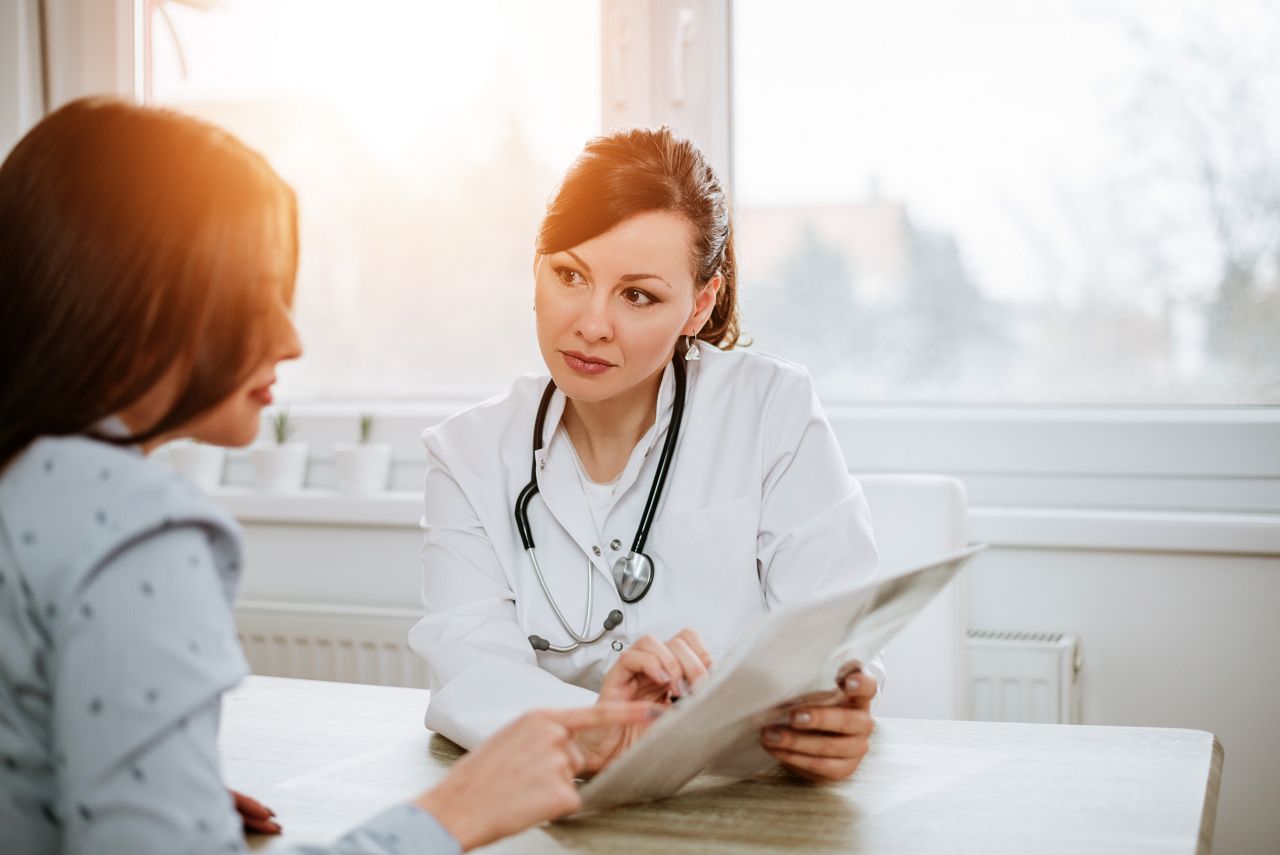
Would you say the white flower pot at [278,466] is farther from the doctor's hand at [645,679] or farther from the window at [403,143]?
the doctor's hand at [645,679]

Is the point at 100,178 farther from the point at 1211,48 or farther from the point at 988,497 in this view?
the point at 1211,48

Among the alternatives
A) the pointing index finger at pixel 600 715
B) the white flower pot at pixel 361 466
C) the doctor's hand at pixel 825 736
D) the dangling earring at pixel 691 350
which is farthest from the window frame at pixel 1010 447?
the pointing index finger at pixel 600 715

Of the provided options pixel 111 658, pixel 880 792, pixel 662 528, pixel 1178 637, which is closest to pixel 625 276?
pixel 662 528

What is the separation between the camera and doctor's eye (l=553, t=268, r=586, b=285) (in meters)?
1.50

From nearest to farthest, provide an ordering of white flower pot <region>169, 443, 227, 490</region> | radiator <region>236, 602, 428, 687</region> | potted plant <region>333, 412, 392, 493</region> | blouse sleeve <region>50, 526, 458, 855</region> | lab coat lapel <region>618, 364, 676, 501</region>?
blouse sleeve <region>50, 526, 458, 855</region> → lab coat lapel <region>618, 364, 676, 501</region> → radiator <region>236, 602, 428, 687</region> → potted plant <region>333, 412, 392, 493</region> → white flower pot <region>169, 443, 227, 490</region>

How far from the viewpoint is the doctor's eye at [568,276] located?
1.50 meters

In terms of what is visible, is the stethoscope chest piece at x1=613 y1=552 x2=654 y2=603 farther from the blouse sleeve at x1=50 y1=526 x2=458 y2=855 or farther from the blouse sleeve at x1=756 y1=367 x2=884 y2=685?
the blouse sleeve at x1=50 y1=526 x2=458 y2=855

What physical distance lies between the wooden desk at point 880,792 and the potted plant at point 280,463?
4.17 feet

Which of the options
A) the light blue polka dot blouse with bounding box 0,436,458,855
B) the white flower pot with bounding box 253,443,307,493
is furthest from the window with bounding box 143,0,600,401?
the light blue polka dot blouse with bounding box 0,436,458,855

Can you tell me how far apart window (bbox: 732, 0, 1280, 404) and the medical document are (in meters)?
1.26

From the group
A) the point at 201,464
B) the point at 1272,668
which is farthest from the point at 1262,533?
the point at 201,464

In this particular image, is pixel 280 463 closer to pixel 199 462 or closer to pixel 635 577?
pixel 199 462

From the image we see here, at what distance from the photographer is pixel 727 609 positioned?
4.89 feet

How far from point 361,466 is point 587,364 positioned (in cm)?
112
